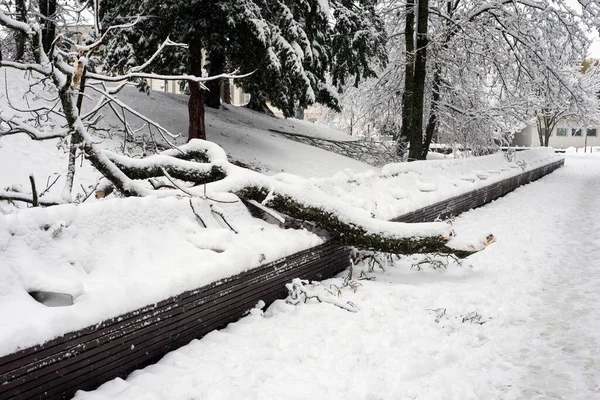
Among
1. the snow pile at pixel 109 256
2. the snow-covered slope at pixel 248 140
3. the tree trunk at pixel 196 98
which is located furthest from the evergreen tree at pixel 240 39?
the snow pile at pixel 109 256

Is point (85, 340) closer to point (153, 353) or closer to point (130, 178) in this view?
point (153, 353)

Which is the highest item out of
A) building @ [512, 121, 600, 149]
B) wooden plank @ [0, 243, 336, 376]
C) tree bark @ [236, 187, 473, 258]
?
building @ [512, 121, 600, 149]

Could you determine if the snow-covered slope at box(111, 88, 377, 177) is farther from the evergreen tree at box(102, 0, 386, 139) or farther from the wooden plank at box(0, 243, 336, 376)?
the wooden plank at box(0, 243, 336, 376)

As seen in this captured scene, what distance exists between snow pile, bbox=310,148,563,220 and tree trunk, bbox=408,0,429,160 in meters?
1.20

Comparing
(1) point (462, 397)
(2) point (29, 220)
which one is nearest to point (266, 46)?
(2) point (29, 220)

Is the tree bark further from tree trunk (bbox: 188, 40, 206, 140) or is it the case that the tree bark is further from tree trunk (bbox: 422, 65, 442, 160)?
tree trunk (bbox: 422, 65, 442, 160)

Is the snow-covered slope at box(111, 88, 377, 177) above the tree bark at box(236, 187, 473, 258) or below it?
above

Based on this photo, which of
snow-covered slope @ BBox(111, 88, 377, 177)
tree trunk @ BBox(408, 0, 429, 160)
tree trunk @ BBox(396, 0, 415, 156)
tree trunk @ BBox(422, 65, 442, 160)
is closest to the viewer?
tree trunk @ BBox(408, 0, 429, 160)

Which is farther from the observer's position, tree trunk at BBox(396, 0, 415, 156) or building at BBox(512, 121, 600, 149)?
building at BBox(512, 121, 600, 149)

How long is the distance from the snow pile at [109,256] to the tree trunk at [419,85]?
8.73 meters

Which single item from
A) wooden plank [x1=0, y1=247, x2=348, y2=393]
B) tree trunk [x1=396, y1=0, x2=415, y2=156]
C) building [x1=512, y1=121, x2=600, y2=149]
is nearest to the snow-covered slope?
tree trunk [x1=396, y1=0, x2=415, y2=156]

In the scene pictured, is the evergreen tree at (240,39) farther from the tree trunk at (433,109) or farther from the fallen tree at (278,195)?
the fallen tree at (278,195)

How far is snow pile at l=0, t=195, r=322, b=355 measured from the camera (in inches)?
110

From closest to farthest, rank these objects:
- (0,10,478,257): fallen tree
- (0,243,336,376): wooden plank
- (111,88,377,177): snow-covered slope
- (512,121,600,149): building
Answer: (0,243,336,376): wooden plank → (0,10,478,257): fallen tree → (111,88,377,177): snow-covered slope → (512,121,600,149): building
